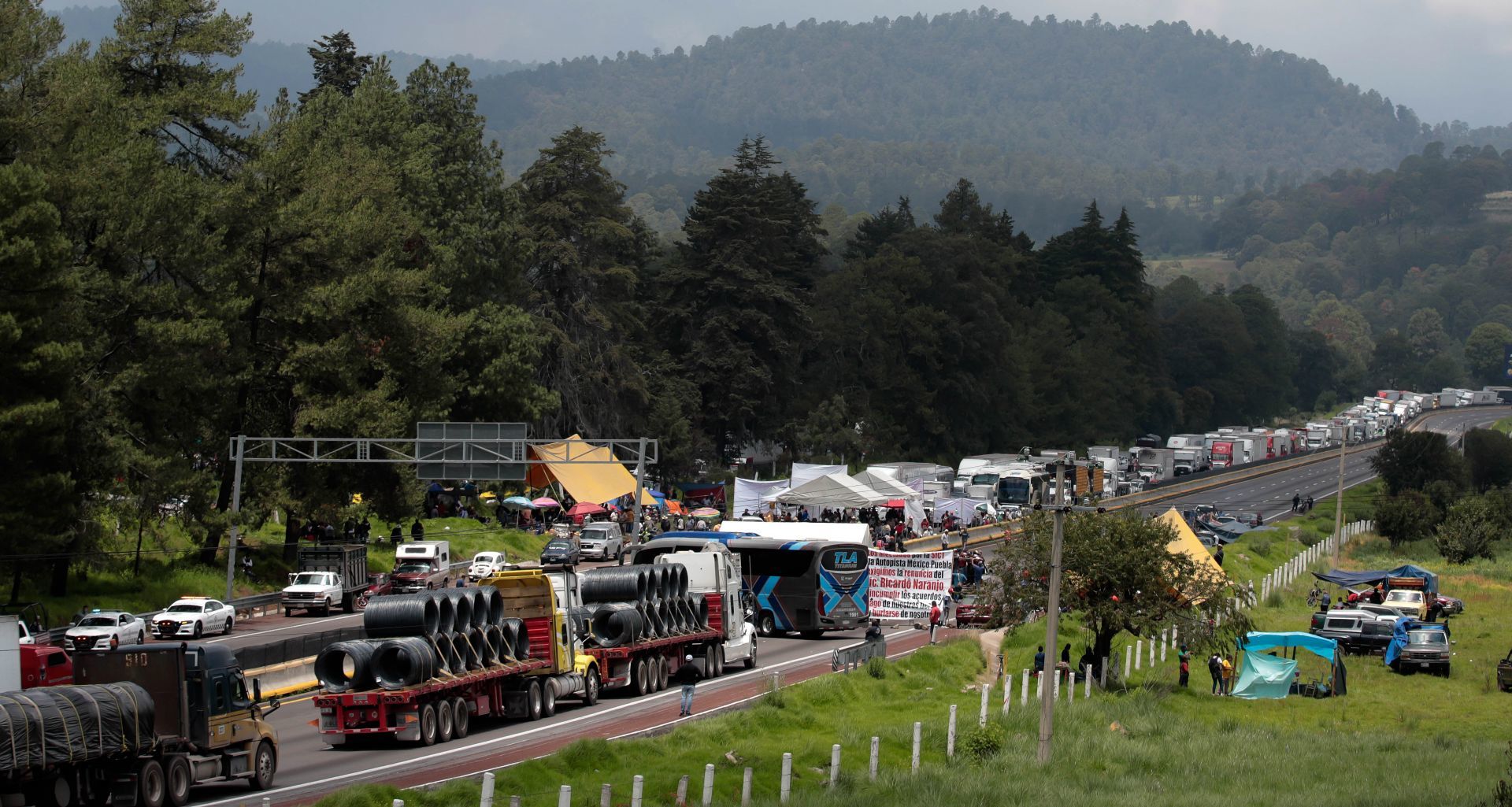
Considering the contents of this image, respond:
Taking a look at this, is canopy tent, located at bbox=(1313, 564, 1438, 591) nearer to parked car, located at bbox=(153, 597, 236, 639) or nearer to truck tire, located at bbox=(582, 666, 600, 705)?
truck tire, located at bbox=(582, 666, 600, 705)

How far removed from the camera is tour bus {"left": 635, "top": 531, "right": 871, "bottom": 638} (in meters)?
48.8

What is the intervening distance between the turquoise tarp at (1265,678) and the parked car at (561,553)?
2771cm

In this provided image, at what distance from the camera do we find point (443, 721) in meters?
29.4

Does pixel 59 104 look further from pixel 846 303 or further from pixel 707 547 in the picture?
pixel 846 303

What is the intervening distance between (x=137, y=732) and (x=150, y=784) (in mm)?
862

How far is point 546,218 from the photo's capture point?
3711 inches

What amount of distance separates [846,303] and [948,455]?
53.6 feet

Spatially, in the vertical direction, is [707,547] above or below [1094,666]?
above

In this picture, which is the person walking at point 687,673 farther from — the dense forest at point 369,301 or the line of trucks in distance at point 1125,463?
the dense forest at point 369,301

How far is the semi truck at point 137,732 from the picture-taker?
2080 cm

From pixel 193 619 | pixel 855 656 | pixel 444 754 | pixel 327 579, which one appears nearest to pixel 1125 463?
pixel 327 579

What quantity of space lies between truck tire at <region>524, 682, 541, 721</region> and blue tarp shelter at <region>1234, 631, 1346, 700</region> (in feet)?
61.4

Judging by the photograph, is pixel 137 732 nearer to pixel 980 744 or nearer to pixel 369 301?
pixel 980 744

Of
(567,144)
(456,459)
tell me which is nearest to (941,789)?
(456,459)
